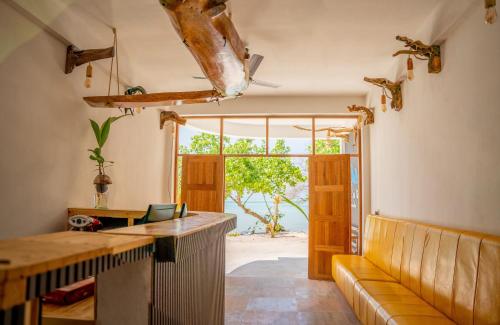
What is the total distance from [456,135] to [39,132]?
384 centimetres

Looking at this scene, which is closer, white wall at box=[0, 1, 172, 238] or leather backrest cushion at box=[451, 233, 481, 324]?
leather backrest cushion at box=[451, 233, 481, 324]

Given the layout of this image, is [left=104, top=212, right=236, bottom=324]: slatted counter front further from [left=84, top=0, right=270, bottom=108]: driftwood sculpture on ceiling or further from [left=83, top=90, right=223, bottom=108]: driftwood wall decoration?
[left=83, top=90, right=223, bottom=108]: driftwood wall decoration

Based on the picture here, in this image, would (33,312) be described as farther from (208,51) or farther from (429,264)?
(429,264)

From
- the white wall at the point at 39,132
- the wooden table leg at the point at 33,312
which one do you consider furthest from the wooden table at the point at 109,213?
the wooden table leg at the point at 33,312

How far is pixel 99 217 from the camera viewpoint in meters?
3.98

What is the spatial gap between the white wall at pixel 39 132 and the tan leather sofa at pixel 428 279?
315 cm

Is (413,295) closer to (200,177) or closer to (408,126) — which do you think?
(408,126)

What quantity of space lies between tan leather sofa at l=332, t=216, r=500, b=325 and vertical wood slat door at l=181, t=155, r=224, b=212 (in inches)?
118

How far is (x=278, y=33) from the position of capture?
13.5 feet

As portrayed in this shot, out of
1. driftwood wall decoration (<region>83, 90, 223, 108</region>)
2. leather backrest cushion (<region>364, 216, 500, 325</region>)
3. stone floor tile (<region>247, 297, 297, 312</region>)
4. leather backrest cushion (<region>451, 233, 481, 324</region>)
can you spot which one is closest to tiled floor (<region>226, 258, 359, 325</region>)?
stone floor tile (<region>247, 297, 297, 312</region>)

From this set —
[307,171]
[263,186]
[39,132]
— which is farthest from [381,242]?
[263,186]

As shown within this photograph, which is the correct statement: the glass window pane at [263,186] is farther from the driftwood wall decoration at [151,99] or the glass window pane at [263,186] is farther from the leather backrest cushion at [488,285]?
the leather backrest cushion at [488,285]

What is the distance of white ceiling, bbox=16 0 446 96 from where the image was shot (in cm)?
352

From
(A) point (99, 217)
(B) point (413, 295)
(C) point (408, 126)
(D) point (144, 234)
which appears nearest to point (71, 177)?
(A) point (99, 217)
